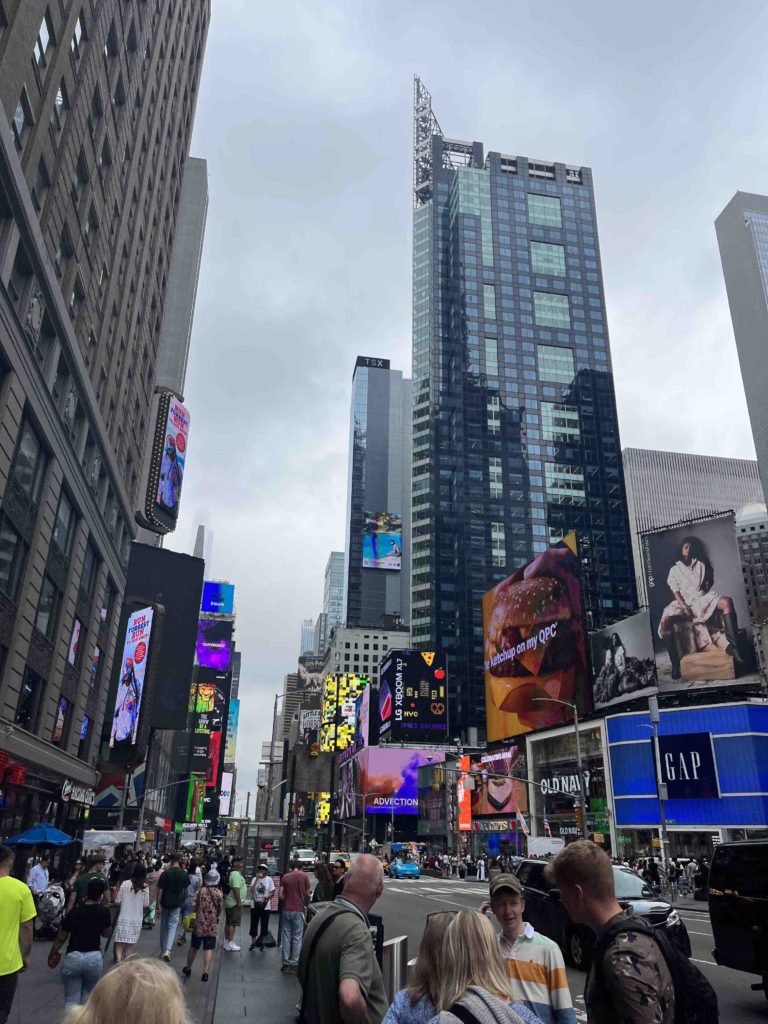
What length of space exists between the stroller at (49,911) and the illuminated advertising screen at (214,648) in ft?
434

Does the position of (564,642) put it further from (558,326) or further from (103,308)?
(558,326)

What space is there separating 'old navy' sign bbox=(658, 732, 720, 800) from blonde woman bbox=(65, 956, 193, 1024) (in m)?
63.6

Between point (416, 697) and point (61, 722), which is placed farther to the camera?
point (416, 697)

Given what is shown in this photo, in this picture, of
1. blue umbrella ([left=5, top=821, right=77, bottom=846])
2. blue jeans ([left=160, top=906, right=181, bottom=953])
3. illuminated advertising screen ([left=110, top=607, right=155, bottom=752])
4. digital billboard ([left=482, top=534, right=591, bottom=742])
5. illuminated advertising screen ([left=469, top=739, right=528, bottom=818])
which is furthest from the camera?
illuminated advertising screen ([left=469, top=739, right=528, bottom=818])

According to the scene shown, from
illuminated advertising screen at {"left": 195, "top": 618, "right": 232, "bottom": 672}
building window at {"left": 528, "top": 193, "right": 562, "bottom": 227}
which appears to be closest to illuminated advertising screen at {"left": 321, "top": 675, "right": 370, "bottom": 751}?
illuminated advertising screen at {"left": 195, "top": 618, "right": 232, "bottom": 672}

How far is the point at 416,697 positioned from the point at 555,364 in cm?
A: 8301

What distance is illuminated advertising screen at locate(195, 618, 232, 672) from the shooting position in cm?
15062

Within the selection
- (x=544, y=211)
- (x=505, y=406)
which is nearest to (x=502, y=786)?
(x=505, y=406)

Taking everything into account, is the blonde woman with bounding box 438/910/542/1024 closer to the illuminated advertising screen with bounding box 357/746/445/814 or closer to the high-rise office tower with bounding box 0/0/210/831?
the high-rise office tower with bounding box 0/0/210/831

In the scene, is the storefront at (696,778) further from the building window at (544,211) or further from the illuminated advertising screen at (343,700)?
the building window at (544,211)

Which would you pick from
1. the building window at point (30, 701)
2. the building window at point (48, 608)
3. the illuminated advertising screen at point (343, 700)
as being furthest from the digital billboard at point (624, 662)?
the illuminated advertising screen at point (343, 700)

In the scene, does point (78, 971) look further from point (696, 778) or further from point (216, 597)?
point (216, 597)

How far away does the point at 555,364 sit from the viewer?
175 meters

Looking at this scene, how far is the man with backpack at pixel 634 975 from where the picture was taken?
Result: 3650 millimetres
